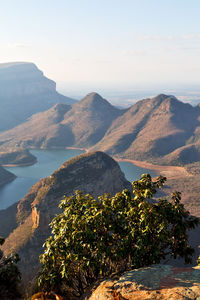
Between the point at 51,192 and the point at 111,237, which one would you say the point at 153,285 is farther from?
the point at 51,192

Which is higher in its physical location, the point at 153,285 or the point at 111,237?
the point at 111,237

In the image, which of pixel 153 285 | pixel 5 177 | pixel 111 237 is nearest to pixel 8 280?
pixel 111 237

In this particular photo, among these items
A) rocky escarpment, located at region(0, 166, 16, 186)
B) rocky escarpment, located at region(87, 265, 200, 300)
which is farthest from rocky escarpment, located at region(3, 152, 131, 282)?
rocky escarpment, located at region(0, 166, 16, 186)

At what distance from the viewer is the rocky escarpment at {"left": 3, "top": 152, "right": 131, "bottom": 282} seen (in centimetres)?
7791

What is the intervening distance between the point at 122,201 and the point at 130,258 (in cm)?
353

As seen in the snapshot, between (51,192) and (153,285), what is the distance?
85.3 meters

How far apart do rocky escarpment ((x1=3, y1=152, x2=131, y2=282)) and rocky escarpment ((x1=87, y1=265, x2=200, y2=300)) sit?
205 ft

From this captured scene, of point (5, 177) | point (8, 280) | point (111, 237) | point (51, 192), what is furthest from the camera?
point (5, 177)

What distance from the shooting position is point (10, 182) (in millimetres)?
185000

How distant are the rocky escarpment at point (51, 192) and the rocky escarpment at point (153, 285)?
6240cm

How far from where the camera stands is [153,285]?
1330cm

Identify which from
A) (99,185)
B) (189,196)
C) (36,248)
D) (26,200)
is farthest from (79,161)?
(189,196)

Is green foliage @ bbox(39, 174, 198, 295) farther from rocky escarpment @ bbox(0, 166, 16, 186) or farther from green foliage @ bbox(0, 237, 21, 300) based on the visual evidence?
rocky escarpment @ bbox(0, 166, 16, 186)

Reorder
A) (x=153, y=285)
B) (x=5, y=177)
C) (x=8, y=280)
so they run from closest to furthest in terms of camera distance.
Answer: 1. (x=153, y=285)
2. (x=8, y=280)
3. (x=5, y=177)
